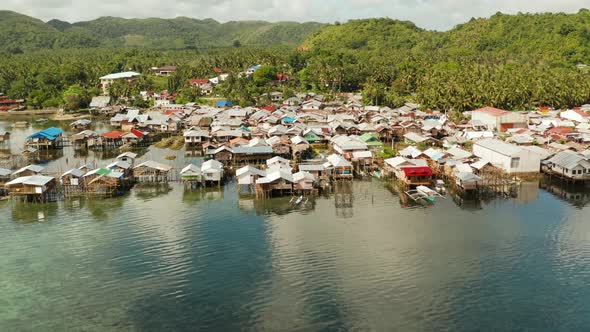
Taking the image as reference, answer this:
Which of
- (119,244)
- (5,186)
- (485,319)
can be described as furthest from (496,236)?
(5,186)

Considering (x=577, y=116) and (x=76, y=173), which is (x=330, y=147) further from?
(x=577, y=116)

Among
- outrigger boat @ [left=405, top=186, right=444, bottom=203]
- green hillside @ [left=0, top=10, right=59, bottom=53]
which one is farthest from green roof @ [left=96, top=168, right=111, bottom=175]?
green hillside @ [left=0, top=10, right=59, bottom=53]

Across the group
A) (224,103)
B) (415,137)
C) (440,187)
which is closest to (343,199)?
(440,187)

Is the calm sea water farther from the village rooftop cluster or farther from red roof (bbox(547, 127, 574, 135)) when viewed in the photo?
red roof (bbox(547, 127, 574, 135))

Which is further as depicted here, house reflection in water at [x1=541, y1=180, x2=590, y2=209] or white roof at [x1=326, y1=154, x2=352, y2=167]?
white roof at [x1=326, y1=154, x2=352, y2=167]

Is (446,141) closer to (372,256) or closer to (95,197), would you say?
(372,256)

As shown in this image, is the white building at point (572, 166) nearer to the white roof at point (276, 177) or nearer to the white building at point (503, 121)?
the white building at point (503, 121)

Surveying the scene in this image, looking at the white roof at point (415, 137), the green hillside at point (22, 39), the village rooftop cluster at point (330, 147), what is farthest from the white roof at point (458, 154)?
the green hillside at point (22, 39)

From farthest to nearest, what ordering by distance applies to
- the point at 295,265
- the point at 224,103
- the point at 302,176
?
the point at 224,103
the point at 302,176
the point at 295,265
